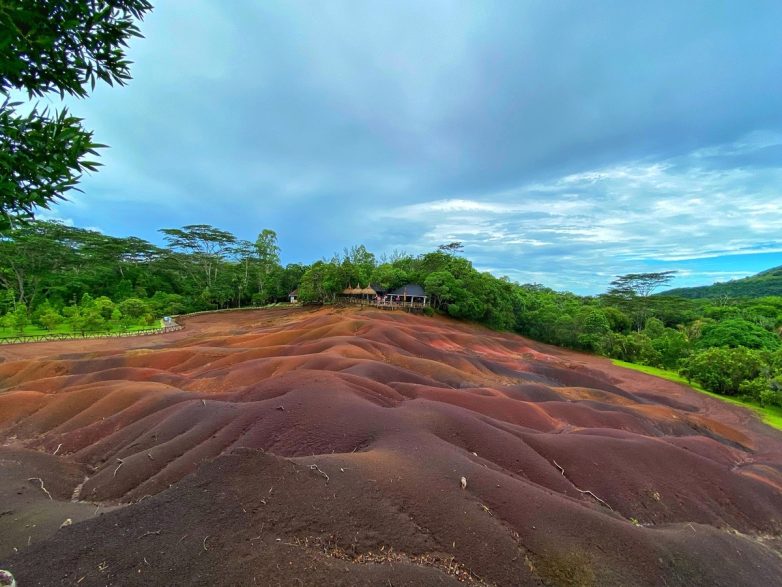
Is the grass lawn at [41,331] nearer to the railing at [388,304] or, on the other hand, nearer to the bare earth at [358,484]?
the bare earth at [358,484]

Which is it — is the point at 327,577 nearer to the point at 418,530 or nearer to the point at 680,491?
the point at 418,530

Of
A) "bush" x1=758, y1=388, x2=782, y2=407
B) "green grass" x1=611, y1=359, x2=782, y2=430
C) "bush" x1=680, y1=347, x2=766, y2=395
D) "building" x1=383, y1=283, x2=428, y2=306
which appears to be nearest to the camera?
"green grass" x1=611, y1=359, x2=782, y2=430

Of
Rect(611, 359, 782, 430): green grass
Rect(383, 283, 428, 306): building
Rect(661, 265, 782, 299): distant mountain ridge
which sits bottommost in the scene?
Rect(611, 359, 782, 430): green grass

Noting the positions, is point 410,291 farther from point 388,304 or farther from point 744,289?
point 744,289

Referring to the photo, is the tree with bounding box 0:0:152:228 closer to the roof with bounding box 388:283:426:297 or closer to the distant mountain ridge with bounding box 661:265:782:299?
the roof with bounding box 388:283:426:297

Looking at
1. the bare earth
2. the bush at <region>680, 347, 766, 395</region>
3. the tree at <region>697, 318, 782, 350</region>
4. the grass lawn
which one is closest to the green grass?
the bush at <region>680, 347, 766, 395</region>

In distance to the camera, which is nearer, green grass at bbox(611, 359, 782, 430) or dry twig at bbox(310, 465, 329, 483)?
dry twig at bbox(310, 465, 329, 483)

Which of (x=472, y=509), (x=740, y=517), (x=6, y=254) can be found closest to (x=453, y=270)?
(x=740, y=517)

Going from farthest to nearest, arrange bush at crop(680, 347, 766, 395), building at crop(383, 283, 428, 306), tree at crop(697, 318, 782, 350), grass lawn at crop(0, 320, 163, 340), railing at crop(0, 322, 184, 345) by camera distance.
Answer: building at crop(383, 283, 428, 306)
tree at crop(697, 318, 782, 350)
grass lawn at crop(0, 320, 163, 340)
railing at crop(0, 322, 184, 345)
bush at crop(680, 347, 766, 395)
